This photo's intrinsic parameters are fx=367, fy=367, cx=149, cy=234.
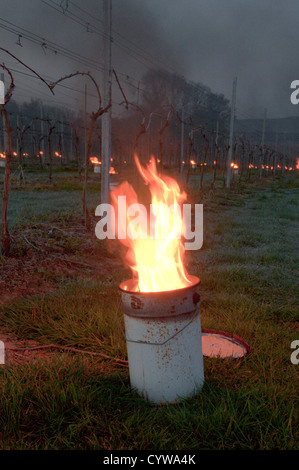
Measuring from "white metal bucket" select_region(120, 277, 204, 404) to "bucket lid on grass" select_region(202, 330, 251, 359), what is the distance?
620mm

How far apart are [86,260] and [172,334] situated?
4105 millimetres

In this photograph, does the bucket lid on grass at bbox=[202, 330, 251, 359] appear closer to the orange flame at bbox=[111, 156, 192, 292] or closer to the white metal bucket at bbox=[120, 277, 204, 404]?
the white metal bucket at bbox=[120, 277, 204, 404]

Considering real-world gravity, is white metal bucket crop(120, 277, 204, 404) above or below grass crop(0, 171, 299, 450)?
above

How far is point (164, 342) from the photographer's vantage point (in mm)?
2465

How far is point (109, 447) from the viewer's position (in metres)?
2.05

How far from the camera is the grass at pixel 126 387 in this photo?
209cm

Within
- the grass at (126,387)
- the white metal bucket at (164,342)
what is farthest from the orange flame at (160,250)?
the grass at (126,387)

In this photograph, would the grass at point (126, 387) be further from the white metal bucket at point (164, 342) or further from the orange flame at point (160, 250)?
the orange flame at point (160, 250)

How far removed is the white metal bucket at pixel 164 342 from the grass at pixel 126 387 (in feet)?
0.37

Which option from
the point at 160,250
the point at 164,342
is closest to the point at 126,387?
the point at 164,342

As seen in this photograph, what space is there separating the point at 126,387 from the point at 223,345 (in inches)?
42.0

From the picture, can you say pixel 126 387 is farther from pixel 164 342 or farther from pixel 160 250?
pixel 160 250

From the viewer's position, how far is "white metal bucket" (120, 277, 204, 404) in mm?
2445

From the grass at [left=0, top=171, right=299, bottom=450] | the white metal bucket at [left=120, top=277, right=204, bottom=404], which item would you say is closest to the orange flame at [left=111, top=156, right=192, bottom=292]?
the white metal bucket at [left=120, top=277, right=204, bottom=404]
